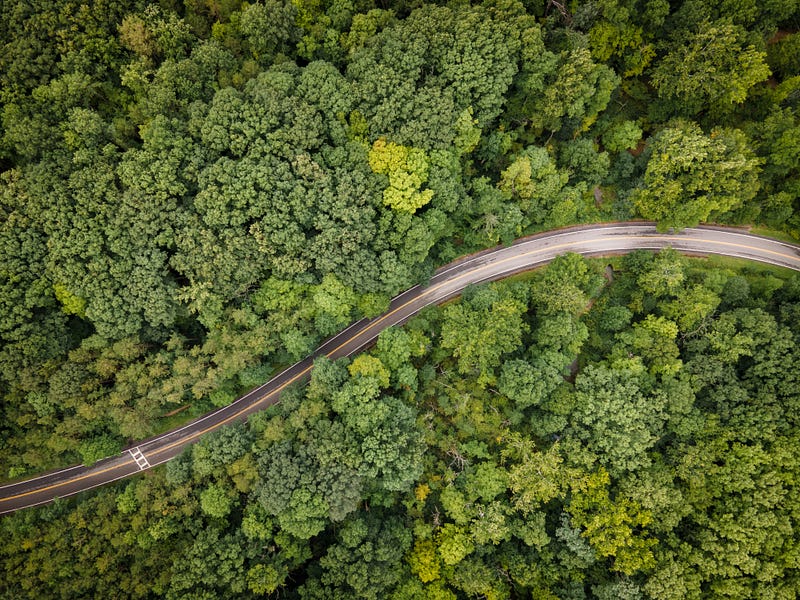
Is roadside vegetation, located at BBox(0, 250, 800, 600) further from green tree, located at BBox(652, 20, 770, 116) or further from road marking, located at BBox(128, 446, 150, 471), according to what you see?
green tree, located at BBox(652, 20, 770, 116)

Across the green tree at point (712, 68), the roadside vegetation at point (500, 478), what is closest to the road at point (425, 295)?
the roadside vegetation at point (500, 478)

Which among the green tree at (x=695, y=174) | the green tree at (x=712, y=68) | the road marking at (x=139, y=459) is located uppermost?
the green tree at (x=712, y=68)

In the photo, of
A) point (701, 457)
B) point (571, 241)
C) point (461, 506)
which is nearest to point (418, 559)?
point (461, 506)

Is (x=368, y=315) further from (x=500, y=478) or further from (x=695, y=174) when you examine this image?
(x=695, y=174)

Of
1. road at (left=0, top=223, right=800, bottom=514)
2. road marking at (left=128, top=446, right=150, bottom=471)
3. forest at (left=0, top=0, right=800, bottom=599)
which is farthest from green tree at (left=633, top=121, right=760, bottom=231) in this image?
road marking at (left=128, top=446, right=150, bottom=471)

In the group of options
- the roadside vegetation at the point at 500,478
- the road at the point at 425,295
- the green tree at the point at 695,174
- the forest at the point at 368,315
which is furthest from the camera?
the road at the point at 425,295

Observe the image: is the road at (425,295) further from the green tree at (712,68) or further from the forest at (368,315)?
the green tree at (712,68)

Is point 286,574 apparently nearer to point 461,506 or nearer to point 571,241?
point 461,506

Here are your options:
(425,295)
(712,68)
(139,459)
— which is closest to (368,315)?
(425,295)
